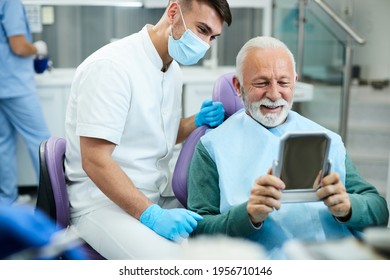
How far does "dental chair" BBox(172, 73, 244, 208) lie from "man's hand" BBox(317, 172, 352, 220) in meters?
0.41

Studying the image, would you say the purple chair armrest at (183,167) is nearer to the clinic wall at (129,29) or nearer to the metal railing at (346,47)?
the clinic wall at (129,29)

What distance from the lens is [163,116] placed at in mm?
1452

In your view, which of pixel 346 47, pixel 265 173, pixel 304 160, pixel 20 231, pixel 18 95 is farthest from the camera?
pixel 346 47

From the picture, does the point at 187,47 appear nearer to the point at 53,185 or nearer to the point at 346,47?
the point at 53,185

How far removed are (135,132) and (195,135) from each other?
21 centimetres

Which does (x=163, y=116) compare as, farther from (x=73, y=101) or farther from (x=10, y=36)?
(x=10, y=36)

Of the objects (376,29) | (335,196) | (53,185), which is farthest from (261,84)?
(53,185)

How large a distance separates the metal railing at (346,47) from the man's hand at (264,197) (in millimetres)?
503

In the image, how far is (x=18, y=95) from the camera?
4.84 ft

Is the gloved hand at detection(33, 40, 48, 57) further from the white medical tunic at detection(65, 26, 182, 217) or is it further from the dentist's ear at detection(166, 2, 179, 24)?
the dentist's ear at detection(166, 2, 179, 24)

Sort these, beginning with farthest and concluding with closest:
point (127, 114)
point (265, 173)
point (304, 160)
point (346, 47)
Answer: point (346, 47)
point (127, 114)
point (265, 173)
point (304, 160)

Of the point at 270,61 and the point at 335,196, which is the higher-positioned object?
the point at 270,61

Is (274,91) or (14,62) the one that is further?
(14,62)

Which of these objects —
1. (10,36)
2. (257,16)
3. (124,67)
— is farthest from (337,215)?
(10,36)
